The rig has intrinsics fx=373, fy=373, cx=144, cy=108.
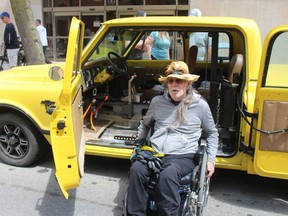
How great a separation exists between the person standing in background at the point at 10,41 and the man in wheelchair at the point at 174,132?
7.84 m

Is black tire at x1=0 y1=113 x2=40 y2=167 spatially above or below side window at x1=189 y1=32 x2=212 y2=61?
below

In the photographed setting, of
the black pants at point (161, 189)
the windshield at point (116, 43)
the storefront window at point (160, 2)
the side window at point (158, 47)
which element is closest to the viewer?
the black pants at point (161, 189)

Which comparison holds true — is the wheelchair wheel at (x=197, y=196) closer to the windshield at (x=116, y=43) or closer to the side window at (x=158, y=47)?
the windshield at (x=116, y=43)

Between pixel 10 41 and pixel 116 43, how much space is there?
20.1 ft

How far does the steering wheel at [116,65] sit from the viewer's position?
4.72 metres

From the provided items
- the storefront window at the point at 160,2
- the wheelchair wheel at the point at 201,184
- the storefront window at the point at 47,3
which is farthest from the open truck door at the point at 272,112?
the storefront window at the point at 47,3

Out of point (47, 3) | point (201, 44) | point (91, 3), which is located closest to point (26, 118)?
point (201, 44)

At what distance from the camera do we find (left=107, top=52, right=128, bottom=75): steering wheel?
4719mm

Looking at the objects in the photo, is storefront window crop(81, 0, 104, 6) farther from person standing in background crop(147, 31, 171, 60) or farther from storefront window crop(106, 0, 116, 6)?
person standing in background crop(147, 31, 171, 60)

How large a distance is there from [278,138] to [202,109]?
692 mm

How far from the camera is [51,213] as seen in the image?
3.33m

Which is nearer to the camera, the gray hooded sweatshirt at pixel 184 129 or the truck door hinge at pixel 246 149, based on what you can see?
the gray hooded sweatshirt at pixel 184 129

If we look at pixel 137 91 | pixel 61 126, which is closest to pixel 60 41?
pixel 137 91

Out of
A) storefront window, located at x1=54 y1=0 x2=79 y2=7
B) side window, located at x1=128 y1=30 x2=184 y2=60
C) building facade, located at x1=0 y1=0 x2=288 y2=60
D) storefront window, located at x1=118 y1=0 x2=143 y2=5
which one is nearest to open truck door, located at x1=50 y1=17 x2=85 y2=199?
side window, located at x1=128 y1=30 x2=184 y2=60
